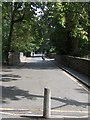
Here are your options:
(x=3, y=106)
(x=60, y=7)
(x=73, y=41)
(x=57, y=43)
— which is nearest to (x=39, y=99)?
(x=3, y=106)

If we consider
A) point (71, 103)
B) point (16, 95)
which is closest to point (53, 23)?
point (16, 95)

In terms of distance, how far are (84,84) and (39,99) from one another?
6524 millimetres

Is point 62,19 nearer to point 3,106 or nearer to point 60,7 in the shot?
point 60,7

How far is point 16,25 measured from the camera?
160ft

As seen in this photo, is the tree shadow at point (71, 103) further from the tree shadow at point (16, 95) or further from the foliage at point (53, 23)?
the foliage at point (53, 23)

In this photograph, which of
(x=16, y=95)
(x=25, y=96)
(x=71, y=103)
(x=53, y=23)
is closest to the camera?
(x=71, y=103)

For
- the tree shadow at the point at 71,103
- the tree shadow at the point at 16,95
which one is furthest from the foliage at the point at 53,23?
the tree shadow at the point at 71,103

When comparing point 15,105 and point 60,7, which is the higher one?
point 60,7

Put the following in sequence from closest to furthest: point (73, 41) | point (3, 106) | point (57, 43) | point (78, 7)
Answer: point (3, 106) < point (78, 7) < point (73, 41) < point (57, 43)

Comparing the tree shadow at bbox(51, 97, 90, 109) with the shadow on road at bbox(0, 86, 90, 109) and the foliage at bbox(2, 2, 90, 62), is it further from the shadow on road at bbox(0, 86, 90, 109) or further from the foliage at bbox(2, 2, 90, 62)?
the foliage at bbox(2, 2, 90, 62)

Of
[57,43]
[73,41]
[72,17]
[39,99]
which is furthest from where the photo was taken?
[57,43]

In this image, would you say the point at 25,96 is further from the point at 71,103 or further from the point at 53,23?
the point at 53,23

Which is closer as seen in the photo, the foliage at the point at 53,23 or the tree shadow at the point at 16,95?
the tree shadow at the point at 16,95

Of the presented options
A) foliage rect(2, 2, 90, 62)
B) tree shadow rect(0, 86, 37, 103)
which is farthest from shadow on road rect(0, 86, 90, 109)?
foliage rect(2, 2, 90, 62)
